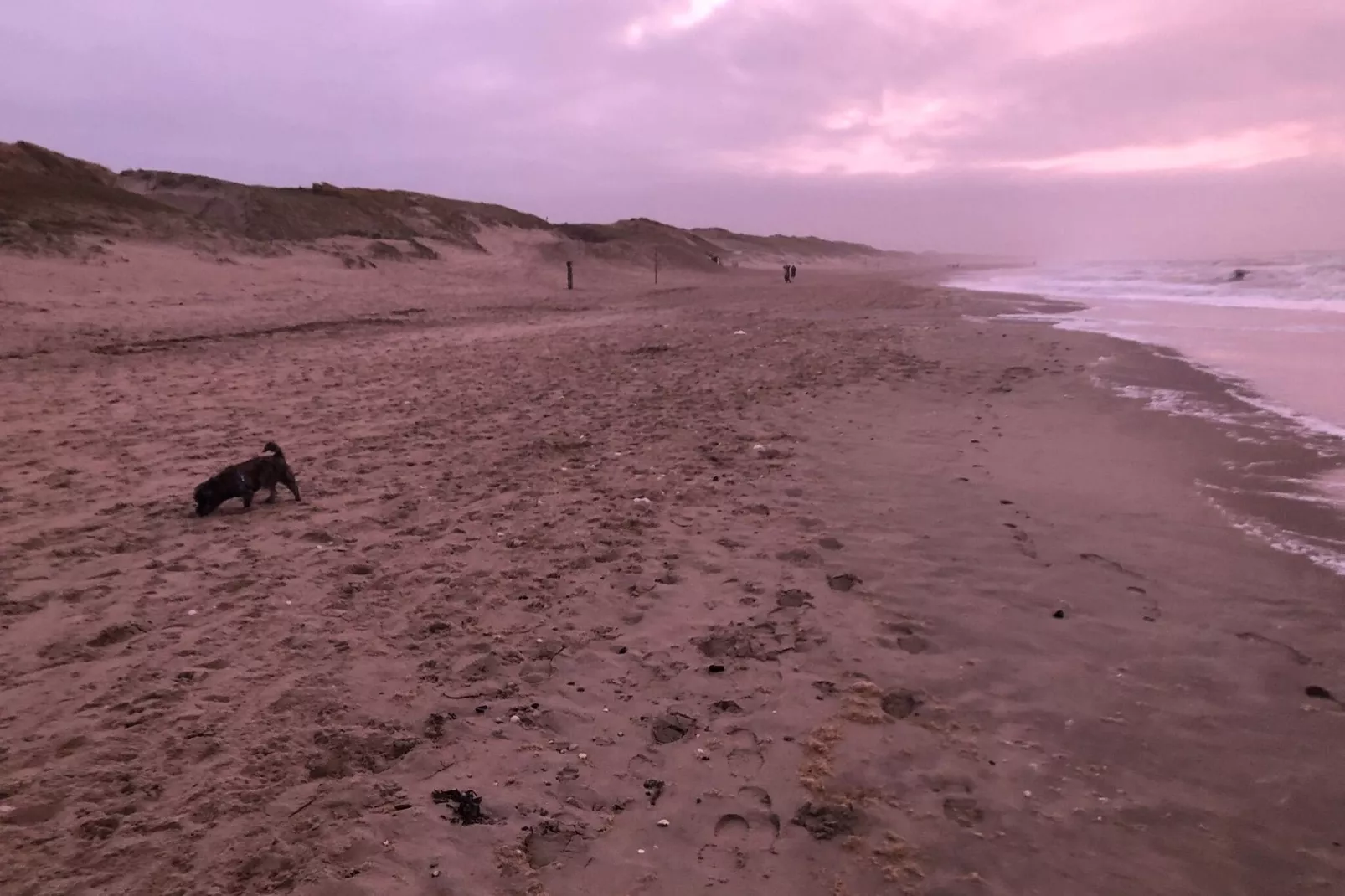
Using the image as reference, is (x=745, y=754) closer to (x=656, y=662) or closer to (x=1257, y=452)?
(x=656, y=662)

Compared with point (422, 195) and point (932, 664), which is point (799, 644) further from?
point (422, 195)

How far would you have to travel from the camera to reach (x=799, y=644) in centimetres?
367

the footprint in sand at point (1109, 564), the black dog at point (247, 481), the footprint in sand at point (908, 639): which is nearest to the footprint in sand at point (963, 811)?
the footprint in sand at point (908, 639)

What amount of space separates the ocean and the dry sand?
2.04 feet

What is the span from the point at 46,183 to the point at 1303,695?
27.5m

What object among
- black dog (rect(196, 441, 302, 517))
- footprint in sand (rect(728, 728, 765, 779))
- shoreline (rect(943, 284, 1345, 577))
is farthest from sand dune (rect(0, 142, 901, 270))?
shoreline (rect(943, 284, 1345, 577))

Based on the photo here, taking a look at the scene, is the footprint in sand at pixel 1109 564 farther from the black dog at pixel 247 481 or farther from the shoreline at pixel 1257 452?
the black dog at pixel 247 481

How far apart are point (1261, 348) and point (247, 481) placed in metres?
15.1

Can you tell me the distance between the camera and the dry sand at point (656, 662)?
8.10ft

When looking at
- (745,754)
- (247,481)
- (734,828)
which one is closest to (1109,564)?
(745,754)

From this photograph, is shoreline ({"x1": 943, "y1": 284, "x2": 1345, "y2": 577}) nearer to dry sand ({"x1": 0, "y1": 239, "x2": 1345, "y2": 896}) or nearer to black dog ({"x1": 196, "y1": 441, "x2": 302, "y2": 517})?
dry sand ({"x1": 0, "y1": 239, "x2": 1345, "y2": 896})

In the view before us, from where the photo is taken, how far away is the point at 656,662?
11.7 feet

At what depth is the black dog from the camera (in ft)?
17.1

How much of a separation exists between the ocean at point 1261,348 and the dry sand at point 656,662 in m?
0.62
